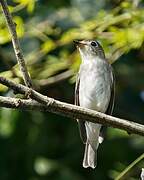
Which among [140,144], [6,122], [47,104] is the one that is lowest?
[140,144]

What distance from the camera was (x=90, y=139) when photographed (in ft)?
15.8

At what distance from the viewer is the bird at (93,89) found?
481 cm

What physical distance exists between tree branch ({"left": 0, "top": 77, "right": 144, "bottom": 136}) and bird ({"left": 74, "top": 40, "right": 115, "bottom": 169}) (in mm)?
1598

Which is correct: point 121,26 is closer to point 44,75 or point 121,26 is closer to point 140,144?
point 44,75

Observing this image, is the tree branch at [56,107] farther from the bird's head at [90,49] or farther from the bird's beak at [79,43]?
the bird's head at [90,49]

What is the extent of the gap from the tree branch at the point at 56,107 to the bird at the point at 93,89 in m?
1.60

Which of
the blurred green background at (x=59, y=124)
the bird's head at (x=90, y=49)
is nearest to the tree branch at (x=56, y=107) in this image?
the bird's head at (x=90, y=49)

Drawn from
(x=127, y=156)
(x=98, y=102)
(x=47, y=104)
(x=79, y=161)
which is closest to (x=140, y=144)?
(x=127, y=156)

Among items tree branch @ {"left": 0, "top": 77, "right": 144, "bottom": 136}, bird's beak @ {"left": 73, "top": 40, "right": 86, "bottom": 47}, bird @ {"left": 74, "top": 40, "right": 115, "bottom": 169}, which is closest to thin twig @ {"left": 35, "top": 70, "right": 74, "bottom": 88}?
bird @ {"left": 74, "top": 40, "right": 115, "bottom": 169}

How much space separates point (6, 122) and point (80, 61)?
1022 mm

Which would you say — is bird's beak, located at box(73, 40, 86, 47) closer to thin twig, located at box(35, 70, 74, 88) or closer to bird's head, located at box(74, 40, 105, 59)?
bird's head, located at box(74, 40, 105, 59)

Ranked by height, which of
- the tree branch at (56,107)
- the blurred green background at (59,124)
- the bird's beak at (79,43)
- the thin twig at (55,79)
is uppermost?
the tree branch at (56,107)

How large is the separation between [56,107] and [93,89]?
198 centimetres

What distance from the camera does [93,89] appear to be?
492 cm
